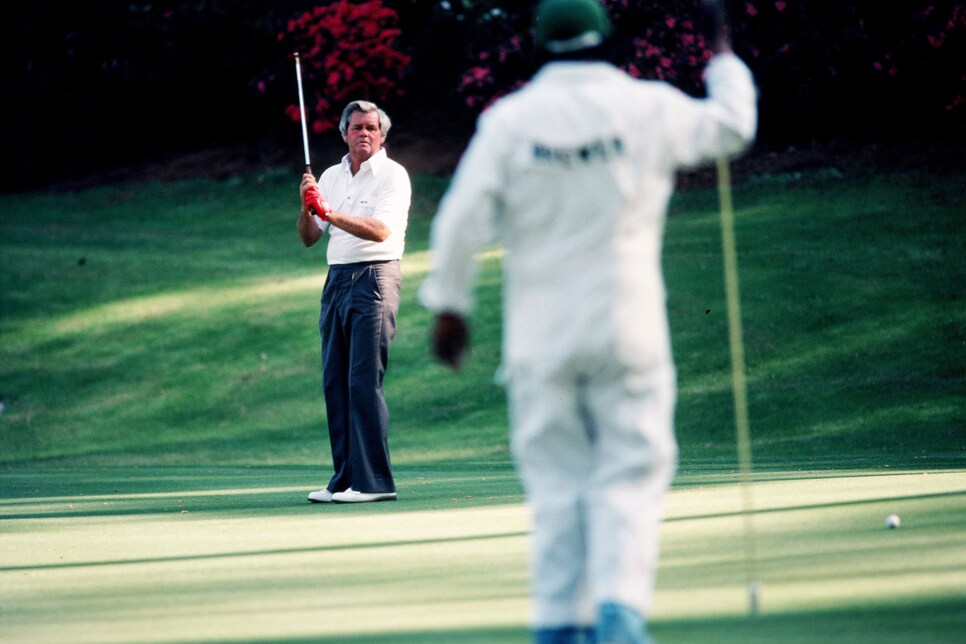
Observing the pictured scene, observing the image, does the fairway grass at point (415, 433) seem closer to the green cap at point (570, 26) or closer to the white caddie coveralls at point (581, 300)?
the white caddie coveralls at point (581, 300)

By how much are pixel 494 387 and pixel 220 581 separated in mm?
11412

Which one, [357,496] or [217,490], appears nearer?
[357,496]

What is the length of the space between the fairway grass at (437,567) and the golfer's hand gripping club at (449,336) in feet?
3.01

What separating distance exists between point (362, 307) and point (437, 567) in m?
3.24

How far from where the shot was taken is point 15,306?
21.7 metres

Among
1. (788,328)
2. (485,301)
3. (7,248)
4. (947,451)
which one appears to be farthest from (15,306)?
(947,451)

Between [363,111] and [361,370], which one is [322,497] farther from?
[363,111]

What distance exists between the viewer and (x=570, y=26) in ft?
14.6

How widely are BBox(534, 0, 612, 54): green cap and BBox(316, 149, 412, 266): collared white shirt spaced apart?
4.72m

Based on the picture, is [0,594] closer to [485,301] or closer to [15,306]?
[485,301]

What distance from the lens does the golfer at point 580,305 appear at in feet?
14.0

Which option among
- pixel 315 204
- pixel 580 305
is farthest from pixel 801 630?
pixel 315 204

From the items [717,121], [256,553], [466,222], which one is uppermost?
[717,121]

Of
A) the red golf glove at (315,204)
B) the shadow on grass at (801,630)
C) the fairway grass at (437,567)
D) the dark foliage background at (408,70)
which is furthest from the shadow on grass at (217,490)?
the dark foliage background at (408,70)
